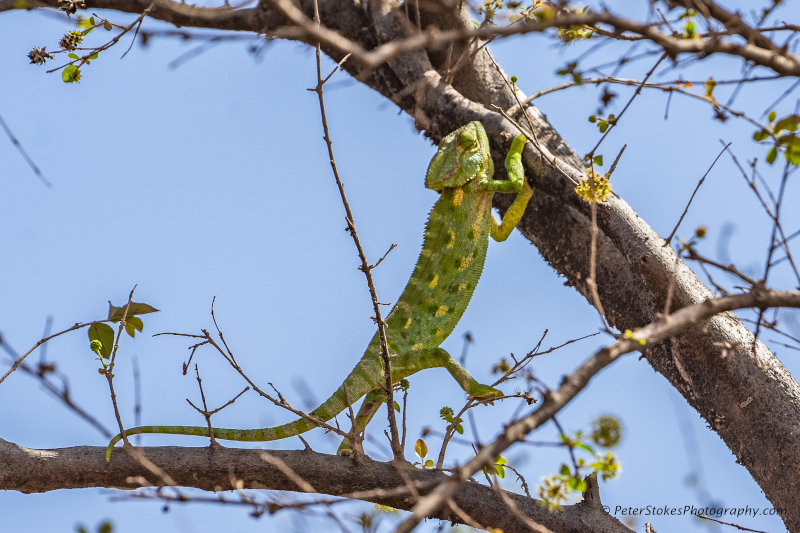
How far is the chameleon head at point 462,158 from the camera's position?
5387mm

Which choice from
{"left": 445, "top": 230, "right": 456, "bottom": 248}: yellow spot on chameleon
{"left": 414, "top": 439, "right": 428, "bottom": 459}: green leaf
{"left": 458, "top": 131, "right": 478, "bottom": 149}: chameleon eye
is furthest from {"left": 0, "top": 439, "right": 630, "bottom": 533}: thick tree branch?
{"left": 458, "top": 131, "right": 478, "bottom": 149}: chameleon eye

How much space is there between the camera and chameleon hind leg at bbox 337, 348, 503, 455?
5.08m

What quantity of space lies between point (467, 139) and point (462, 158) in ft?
0.42

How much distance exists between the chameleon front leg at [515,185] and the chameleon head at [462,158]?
14 cm

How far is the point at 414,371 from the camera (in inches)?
205

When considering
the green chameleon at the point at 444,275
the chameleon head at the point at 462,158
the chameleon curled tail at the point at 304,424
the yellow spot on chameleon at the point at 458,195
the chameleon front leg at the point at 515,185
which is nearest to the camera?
the chameleon curled tail at the point at 304,424

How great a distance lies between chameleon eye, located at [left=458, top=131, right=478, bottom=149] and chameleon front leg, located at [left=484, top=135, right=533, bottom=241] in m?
0.24

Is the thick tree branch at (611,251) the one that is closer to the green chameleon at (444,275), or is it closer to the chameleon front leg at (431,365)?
the green chameleon at (444,275)

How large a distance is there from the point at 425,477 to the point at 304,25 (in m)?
2.80

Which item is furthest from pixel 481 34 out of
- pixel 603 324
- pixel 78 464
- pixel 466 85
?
pixel 466 85

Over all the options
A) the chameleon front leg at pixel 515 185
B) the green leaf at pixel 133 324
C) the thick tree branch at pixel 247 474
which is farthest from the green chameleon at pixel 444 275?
the green leaf at pixel 133 324

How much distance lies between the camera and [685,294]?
4.52m

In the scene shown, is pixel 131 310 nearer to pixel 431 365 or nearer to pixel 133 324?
Answer: pixel 133 324

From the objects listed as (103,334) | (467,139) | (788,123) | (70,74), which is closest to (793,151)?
(788,123)
